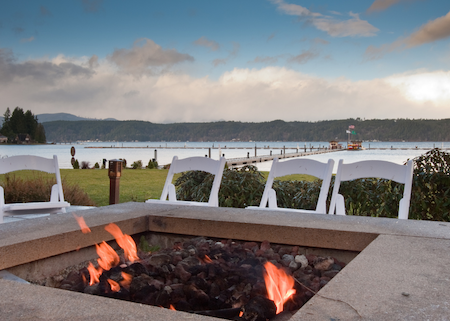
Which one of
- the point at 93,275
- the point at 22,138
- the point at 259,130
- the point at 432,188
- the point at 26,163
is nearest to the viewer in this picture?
the point at 93,275

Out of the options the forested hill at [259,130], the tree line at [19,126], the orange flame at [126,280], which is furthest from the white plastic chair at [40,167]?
the forested hill at [259,130]

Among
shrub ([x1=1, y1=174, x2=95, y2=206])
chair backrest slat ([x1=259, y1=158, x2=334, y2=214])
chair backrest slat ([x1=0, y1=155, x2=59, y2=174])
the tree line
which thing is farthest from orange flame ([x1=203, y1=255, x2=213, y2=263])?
the tree line

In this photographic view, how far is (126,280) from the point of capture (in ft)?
6.41

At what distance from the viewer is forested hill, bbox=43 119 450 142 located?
9925cm

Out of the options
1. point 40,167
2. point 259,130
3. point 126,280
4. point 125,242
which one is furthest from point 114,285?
point 259,130

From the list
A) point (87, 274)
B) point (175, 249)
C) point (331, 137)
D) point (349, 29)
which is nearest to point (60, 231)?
point (87, 274)

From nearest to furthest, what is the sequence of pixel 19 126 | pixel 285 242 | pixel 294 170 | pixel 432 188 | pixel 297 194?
pixel 285 242, pixel 294 170, pixel 432 188, pixel 297 194, pixel 19 126

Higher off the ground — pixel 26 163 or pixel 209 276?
pixel 26 163

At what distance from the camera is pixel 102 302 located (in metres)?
1.21

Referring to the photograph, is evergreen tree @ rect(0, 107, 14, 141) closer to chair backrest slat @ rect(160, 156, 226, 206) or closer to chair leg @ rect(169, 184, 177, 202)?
chair backrest slat @ rect(160, 156, 226, 206)

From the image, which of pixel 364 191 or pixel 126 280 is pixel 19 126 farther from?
pixel 126 280

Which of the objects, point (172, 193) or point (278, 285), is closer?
point (278, 285)

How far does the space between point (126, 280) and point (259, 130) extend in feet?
339

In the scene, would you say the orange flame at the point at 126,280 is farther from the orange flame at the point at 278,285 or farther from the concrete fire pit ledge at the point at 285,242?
the orange flame at the point at 278,285
